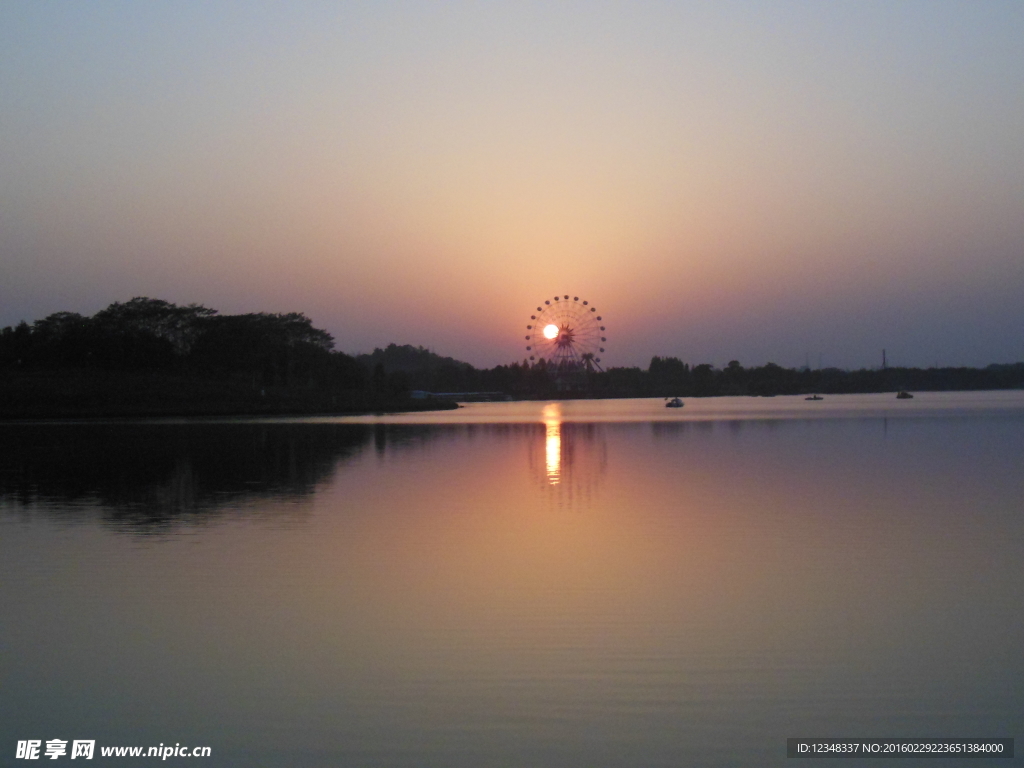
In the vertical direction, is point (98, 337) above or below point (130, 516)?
above

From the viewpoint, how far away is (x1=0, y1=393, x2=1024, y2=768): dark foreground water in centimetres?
680

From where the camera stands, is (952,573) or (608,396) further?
(608,396)

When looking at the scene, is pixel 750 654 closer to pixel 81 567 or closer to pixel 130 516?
pixel 81 567

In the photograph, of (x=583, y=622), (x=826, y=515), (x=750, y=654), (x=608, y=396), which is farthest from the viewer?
(x=608, y=396)

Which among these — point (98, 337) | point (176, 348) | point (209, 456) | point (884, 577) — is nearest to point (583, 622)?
point (884, 577)

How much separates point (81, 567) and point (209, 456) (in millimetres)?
19959

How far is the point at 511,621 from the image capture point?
31.5ft

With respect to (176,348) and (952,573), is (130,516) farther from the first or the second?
(176,348)

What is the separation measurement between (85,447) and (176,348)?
74.8 meters

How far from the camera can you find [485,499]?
65.3ft

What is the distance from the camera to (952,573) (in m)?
11.7

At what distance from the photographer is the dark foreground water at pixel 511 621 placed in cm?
680

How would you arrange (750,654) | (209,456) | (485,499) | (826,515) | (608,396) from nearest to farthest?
(750,654) < (826,515) < (485,499) < (209,456) < (608,396)

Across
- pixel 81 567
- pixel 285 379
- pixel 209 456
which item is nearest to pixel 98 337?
pixel 285 379
